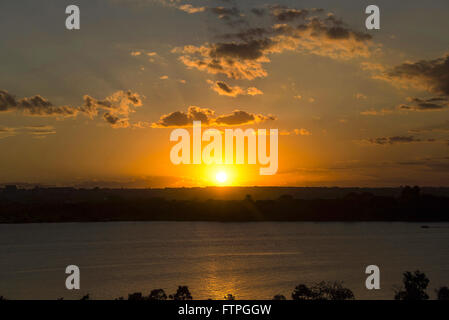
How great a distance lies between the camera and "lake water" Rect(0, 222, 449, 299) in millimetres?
57688

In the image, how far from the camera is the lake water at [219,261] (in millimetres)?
57688

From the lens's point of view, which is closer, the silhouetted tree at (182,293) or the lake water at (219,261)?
the silhouetted tree at (182,293)

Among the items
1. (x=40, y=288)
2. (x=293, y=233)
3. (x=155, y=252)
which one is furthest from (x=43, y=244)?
(x=293, y=233)

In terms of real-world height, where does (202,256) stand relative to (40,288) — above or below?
above

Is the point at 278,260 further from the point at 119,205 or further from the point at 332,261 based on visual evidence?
the point at 119,205

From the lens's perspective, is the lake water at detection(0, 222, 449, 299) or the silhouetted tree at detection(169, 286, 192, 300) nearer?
the silhouetted tree at detection(169, 286, 192, 300)

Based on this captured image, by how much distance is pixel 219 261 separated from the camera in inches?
3260

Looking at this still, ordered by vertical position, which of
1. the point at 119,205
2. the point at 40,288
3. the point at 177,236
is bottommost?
the point at 40,288

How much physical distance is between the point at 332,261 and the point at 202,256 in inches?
1007

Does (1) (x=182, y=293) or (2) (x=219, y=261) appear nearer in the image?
(1) (x=182, y=293)

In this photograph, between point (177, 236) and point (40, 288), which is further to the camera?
point (177, 236)

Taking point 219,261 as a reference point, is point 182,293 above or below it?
below
